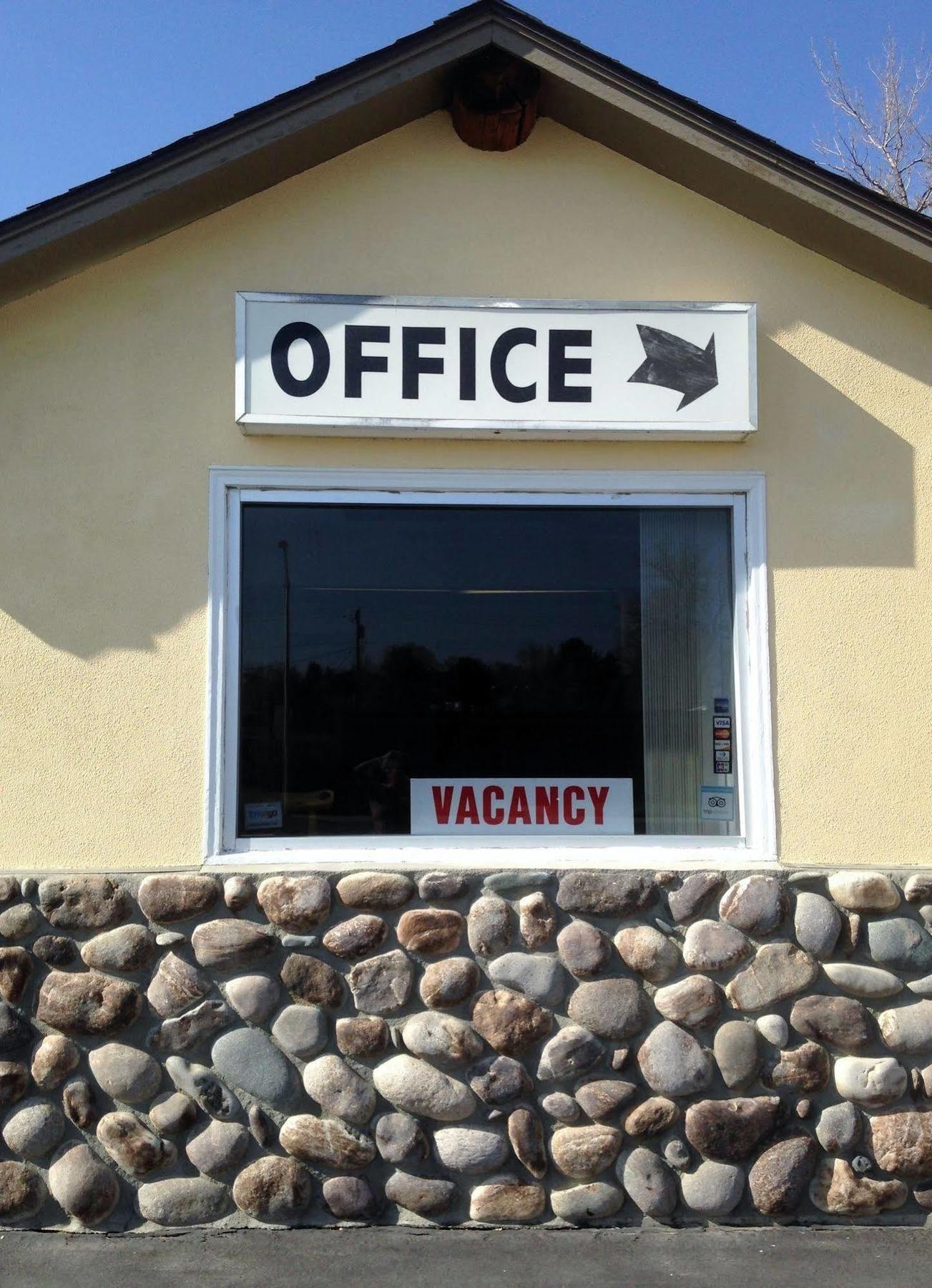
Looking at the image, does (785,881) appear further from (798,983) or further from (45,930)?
(45,930)

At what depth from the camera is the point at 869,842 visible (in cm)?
480

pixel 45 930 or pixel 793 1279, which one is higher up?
pixel 45 930

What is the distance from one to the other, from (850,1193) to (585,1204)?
1.07 metres

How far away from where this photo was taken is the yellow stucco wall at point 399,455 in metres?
4.78

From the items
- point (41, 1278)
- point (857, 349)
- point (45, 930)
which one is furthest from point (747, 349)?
point (41, 1278)

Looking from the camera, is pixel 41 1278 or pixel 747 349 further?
pixel 747 349

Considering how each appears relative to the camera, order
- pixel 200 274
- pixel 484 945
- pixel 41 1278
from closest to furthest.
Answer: pixel 41 1278
pixel 484 945
pixel 200 274

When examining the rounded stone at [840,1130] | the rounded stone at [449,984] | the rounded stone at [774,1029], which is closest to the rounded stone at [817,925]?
the rounded stone at [774,1029]

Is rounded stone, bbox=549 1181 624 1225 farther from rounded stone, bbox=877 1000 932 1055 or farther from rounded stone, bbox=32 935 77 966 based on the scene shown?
rounded stone, bbox=32 935 77 966

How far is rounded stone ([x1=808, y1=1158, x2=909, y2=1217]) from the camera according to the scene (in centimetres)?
455

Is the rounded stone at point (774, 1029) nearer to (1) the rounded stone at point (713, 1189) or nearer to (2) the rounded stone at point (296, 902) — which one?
(1) the rounded stone at point (713, 1189)

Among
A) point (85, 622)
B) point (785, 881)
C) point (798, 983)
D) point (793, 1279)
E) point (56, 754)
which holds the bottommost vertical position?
point (793, 1279)

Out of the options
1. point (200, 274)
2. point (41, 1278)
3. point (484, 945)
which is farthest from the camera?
point (200, 274)

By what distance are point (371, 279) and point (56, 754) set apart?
8.07 feet
